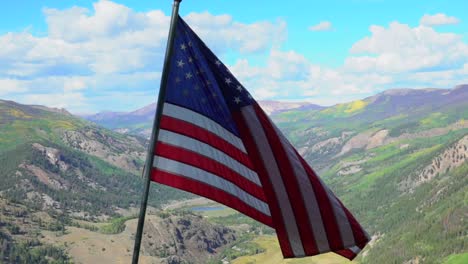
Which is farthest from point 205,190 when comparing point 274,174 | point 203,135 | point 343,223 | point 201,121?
point 343,223

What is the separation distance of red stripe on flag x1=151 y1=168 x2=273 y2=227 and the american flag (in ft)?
0.11

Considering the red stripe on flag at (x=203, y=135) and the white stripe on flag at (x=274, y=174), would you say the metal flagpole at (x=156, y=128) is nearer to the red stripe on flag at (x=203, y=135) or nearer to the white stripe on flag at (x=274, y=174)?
the red stripe on flag at (x=203, y=135)

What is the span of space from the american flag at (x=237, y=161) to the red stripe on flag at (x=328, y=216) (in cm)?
4

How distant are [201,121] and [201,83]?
1.36 m

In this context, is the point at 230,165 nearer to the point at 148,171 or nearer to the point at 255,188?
the point at 255,188

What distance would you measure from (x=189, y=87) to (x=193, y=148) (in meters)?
2.14

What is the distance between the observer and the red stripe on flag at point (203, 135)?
18078 mm

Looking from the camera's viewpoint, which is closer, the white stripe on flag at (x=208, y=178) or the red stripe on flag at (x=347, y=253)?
the white stripe on flag at (x=208, y=178)

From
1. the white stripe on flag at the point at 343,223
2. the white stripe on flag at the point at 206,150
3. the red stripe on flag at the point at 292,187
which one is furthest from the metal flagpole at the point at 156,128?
the white stripe on flag at the point at 343,223

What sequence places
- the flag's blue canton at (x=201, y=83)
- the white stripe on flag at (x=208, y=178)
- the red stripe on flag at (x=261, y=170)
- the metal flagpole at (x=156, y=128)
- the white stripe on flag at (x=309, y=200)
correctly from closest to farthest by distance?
the metal flagpole at (x=156, y=128)
the white stripe on flag at (x=208, y=178)
the flag's blue canton at (x=201, y=83)
the white stripe on flag at (x=309, y=200)
the red stripe on flag at (x=261, y=170)

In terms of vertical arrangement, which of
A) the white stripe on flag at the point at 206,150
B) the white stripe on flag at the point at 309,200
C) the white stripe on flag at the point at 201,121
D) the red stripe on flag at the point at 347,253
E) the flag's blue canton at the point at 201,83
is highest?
the flag's blue canton at the point at 201,83

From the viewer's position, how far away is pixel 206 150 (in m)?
18.8

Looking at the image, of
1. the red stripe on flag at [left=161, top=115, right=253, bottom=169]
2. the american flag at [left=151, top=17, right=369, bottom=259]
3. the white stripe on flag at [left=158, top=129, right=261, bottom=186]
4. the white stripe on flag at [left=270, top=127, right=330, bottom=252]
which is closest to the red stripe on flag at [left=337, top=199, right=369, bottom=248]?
the american flag at [left=151, top=17, right=369, bottom=259]

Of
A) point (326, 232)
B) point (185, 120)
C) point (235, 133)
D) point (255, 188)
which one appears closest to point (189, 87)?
point (185, 120)
